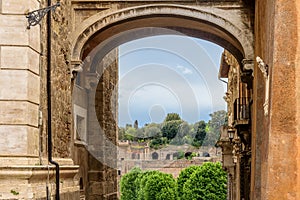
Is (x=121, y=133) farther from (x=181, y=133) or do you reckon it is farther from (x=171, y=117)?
(x=181, y=133)

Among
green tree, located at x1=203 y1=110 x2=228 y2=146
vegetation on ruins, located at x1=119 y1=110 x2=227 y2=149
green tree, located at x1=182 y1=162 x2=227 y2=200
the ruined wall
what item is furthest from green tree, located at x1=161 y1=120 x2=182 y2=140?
the ruined wall

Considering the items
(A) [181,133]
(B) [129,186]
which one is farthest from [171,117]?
(B) [129,186]

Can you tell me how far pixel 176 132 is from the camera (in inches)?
2913

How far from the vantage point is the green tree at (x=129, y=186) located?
2490 inches

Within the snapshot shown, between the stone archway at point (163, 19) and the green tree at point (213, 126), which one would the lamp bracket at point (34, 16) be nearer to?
the stone archway at point (163, 19)

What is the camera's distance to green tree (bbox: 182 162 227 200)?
5369cm

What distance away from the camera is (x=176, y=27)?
52.4ft

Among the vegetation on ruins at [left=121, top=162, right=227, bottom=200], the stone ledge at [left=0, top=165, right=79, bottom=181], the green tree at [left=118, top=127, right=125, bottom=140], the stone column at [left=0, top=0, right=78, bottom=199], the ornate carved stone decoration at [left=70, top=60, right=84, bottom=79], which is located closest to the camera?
the stone ledge at [left=0, top=165, right=79, bottom=181]

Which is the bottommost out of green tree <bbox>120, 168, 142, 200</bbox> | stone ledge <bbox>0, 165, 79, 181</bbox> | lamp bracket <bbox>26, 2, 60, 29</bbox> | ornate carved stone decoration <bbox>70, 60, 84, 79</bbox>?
green tree <bbox>120, 168, 142, 200</bbox>

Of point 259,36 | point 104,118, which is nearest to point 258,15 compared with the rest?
point 259,36

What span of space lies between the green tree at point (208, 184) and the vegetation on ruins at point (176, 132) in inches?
514

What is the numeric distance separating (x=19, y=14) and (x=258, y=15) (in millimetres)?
4636

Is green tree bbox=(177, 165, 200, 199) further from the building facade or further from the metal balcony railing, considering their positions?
the building facade

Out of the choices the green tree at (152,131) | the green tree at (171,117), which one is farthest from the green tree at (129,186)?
the green tree at (171,117)
